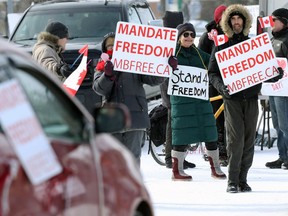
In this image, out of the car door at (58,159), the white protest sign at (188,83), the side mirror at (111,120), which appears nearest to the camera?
the car door at (58,159)

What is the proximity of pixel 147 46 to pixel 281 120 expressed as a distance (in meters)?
2.57

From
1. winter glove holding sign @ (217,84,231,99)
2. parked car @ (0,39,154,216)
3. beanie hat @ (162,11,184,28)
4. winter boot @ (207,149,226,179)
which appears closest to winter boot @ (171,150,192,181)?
winter boot @ (207,149,226,179)

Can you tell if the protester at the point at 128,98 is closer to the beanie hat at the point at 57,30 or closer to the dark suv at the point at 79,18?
the beanie hat at the point at 57,30

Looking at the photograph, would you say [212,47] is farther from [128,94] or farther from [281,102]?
[128,94]

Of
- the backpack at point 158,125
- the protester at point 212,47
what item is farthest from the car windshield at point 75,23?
the backpack at point 158,125

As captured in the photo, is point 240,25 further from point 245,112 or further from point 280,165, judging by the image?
point 280,165

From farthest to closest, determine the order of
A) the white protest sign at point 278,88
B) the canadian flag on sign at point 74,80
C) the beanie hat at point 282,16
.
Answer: the white protest sign at point 278,88
the beanie hat at point 282,16
the canadian flag on sign at point 74,80

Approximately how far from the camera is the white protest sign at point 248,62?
11.2 meters

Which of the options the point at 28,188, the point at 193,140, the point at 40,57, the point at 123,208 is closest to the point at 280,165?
the point at 193,140

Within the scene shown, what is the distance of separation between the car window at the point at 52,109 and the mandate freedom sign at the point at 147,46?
5.53 m

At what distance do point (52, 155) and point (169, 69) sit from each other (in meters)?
6.73

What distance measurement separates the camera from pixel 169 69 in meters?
11.4

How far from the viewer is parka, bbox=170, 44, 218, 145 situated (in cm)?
1206

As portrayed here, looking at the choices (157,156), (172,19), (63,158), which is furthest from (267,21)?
(63,158)
